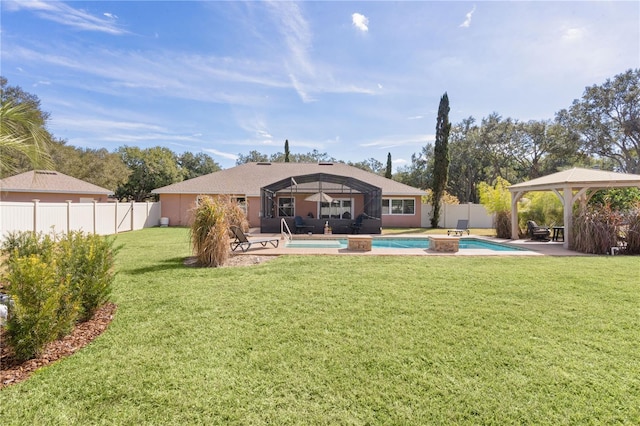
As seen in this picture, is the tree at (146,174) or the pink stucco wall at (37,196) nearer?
the pink stucco wall at (37,196)

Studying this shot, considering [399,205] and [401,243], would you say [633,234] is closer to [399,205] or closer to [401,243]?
[401,243]

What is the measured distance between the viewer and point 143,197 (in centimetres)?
3491

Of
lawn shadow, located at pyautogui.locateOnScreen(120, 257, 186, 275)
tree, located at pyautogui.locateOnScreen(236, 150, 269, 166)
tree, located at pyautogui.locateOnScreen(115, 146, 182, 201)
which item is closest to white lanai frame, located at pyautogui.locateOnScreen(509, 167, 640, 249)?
lawn shadow, located at pyautogui.locateOnScreen(120, 257, 186, 275)

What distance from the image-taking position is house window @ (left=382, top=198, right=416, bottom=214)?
75.8 ft

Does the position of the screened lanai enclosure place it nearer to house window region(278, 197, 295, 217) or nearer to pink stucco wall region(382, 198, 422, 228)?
house window region(278, 197, 295, 217)

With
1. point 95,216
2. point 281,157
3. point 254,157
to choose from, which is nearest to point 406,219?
point 95,216

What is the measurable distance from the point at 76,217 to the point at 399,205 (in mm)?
19998

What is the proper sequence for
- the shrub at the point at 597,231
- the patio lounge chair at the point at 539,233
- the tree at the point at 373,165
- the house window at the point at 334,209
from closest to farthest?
1. the shrub at the point at 597,231
2. the patio lounge chair at the point at 539,233
3. the house window at the point at 334,209
4. the tree at the point at 373,165

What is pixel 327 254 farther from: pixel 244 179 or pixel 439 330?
pixel 244 179

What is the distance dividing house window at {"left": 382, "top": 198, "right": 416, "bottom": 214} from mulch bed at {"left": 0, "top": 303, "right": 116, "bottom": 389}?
2044 cm

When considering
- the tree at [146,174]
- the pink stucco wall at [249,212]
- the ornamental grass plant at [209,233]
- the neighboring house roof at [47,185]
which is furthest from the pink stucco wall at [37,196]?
the ornamental grass plant at [209,233]

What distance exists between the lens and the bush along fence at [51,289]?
3.27 m

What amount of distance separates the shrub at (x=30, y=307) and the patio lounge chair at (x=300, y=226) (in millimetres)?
14247

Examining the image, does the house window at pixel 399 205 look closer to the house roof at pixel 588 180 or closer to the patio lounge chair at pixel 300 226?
the patio lounge chair at pixel 300 226
